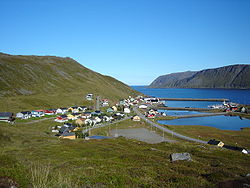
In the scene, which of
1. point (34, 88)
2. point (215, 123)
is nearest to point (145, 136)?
point (215, 123)

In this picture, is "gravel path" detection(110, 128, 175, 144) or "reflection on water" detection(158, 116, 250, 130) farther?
"reflection on water" detection(158, 116, 250, 130)

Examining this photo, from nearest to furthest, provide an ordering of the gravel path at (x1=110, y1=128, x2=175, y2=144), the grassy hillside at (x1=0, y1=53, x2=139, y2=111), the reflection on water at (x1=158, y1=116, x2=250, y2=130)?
the gravel path at (x1=110, y1=128, x2=175, y2=144) → the reflection on water at (x1=158, y1=116, x2=250, y2=130) → the grassy hillside at (x1=0, y1=53, x2=139, y2=111)

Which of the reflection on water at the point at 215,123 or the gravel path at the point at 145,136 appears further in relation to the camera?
the reflection on water at the point at 215,123

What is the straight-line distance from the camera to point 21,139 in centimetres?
4684

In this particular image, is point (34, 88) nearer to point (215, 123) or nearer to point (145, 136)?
point (145, 136)

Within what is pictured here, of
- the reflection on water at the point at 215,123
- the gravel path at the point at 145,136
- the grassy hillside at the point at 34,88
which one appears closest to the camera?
the gravel path at the point at 145,136

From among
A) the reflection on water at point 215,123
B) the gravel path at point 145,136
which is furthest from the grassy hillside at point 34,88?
the reflection on water at point 215,123

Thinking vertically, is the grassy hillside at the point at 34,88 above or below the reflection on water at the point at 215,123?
above

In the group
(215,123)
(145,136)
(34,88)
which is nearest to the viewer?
(145,136)

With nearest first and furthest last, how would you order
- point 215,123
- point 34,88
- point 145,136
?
point 145,136
point 215,123
point 34,88

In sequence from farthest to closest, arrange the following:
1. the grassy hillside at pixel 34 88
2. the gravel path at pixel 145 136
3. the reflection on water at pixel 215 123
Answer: the grassy hillside at pixel 34 88 → the reflection on water at pixel 215 123 → the gravel path at pixel 145 136

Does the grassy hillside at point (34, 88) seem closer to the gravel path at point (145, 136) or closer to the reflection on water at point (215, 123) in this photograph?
the gravel path at point (145, 136)

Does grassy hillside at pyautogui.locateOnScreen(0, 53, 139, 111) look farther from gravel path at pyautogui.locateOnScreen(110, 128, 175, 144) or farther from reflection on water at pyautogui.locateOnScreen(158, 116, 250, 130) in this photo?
reflection on water at pyautogui.locateOnScreen(158, 116, 250, 130)

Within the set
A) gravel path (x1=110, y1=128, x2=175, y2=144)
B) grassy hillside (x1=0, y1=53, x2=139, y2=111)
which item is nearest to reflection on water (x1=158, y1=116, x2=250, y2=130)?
gravel path (x1=110, y1=128, x2=175, y2=144)
